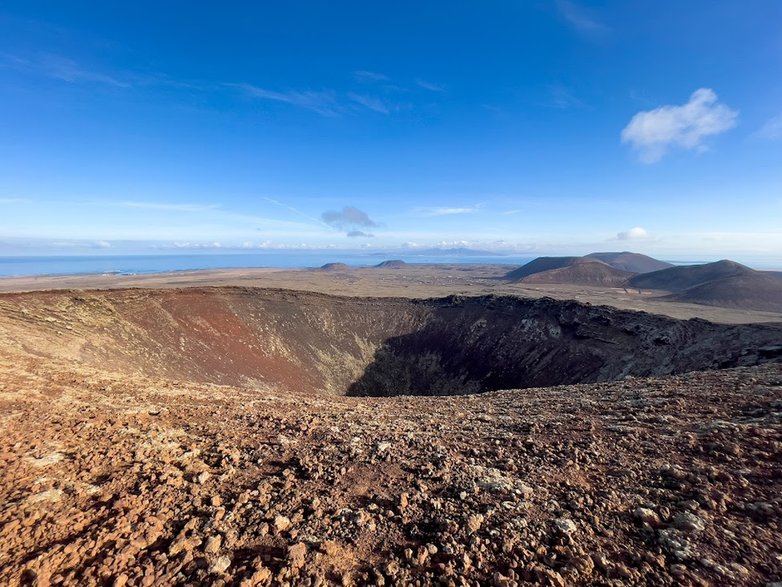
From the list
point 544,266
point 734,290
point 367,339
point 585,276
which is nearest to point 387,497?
point 367,339

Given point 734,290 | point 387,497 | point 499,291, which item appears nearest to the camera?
point 387,497

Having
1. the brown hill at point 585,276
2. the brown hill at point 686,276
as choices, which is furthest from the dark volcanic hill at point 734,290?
the brown hill at point 585,276

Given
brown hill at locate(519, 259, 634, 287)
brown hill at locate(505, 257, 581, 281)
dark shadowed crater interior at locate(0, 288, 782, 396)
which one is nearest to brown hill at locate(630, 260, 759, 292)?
brown hill at locate(519, 259, 634, 287)

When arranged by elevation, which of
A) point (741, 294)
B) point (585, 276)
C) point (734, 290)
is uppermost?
point (585, 276)

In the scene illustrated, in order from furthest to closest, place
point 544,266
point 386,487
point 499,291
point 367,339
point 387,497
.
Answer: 1. point 544,266
2. point 499,291
3. point 367,339
4. point 386,487
5. point 387,497

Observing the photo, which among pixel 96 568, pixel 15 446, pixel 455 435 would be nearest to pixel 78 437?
pixel 15 446

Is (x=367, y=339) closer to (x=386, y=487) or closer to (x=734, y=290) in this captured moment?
(x=386, y=487)

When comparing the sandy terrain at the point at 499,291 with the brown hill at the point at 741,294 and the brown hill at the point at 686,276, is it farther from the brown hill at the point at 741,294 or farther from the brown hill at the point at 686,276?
the brown hill at the point at 686,276
